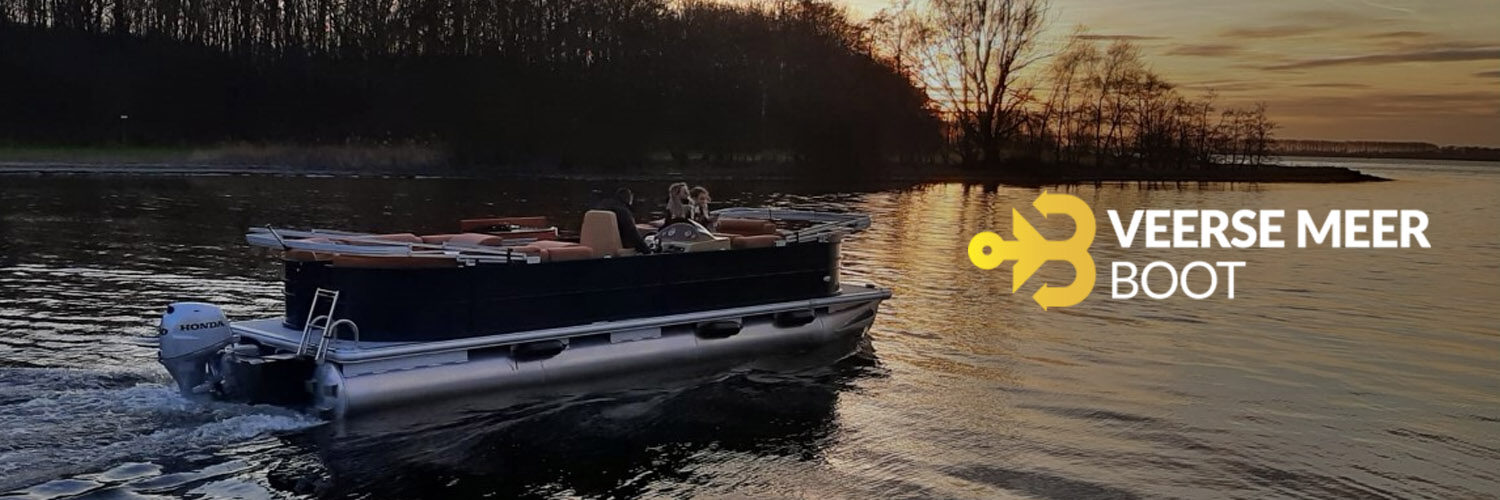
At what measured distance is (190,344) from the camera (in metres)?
10.8

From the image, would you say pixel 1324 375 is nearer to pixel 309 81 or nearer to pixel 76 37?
pixel 309 81

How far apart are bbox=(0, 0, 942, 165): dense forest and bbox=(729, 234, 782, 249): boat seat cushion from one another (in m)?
47.8

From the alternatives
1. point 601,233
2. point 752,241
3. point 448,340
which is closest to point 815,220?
point 752,241

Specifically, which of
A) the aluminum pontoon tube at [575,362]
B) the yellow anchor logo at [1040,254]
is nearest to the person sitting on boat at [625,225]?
the aluminum pontoon tube at [575,362]

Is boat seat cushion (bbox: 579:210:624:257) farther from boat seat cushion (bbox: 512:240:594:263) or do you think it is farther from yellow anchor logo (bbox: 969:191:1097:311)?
yellow anchor logo (bbox: 969:191:1097:311)

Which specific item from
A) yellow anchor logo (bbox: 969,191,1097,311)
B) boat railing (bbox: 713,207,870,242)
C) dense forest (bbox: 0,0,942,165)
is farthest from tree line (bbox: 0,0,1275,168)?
boat railing (bbox: 713,207,870,242)

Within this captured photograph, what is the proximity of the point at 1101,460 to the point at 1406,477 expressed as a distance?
2599 mm

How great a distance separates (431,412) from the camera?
1120 cm

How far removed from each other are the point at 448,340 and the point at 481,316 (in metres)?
0.41

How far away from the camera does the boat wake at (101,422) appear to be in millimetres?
9141

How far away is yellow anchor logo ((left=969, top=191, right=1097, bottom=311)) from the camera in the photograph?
21.6m

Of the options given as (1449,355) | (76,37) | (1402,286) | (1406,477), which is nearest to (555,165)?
(76,37)

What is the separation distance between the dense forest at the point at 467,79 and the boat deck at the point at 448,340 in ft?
160

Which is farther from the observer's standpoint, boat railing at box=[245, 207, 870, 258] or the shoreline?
the shoreline
